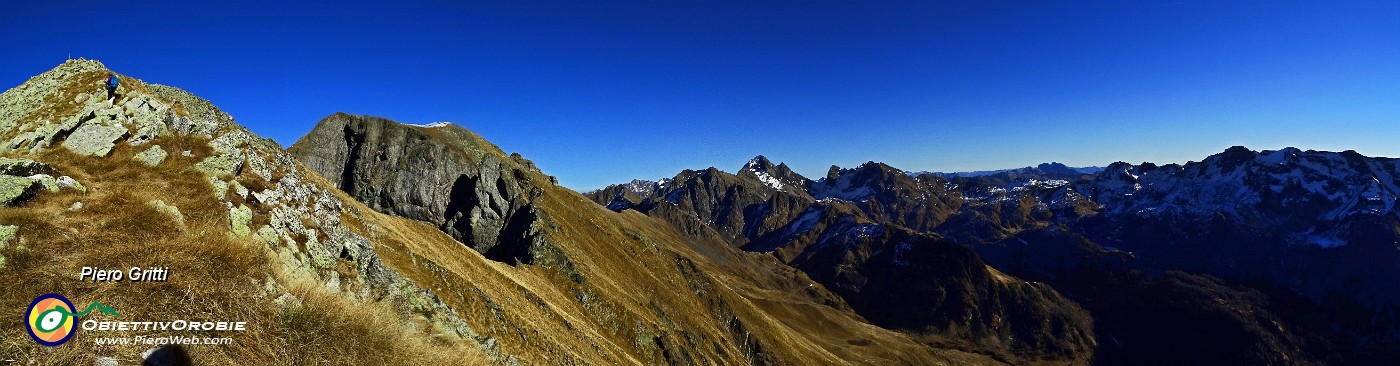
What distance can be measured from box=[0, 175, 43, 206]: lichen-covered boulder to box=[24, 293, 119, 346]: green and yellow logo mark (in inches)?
281

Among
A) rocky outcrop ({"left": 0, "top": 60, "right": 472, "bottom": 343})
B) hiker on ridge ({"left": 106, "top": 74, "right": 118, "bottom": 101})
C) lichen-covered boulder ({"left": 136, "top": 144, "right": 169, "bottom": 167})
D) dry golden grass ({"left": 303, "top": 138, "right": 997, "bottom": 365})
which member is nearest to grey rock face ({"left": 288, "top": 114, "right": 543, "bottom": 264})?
dry golden grass ({"left": 303, "top": 138, "right": 997, "bottom": 365})

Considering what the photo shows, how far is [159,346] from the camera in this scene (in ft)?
32.6

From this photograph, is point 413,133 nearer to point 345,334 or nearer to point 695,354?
point 695,354

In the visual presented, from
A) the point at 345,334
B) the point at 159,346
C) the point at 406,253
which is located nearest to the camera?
the point at 159,346

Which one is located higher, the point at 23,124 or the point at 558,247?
the point at 23,124

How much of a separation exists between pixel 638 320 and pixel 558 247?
2157 centimetres

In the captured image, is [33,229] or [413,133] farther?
[413,133]

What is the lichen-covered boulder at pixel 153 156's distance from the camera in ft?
69.3

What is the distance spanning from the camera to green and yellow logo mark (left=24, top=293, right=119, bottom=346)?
920cm

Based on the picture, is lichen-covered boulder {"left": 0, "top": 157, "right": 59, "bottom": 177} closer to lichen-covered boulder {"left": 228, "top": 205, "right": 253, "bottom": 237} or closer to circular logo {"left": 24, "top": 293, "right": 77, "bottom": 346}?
lichen-covered boulder {"left": 228, "top": 205, "right": 253, "bottom": 237}

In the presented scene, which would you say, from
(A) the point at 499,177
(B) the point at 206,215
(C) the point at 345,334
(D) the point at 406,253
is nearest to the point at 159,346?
(C) the point at 345,334

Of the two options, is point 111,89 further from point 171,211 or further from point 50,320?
point 50,320

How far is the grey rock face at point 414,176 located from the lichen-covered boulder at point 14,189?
107 metres

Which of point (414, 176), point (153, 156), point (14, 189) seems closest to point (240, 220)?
point (14, 189)
